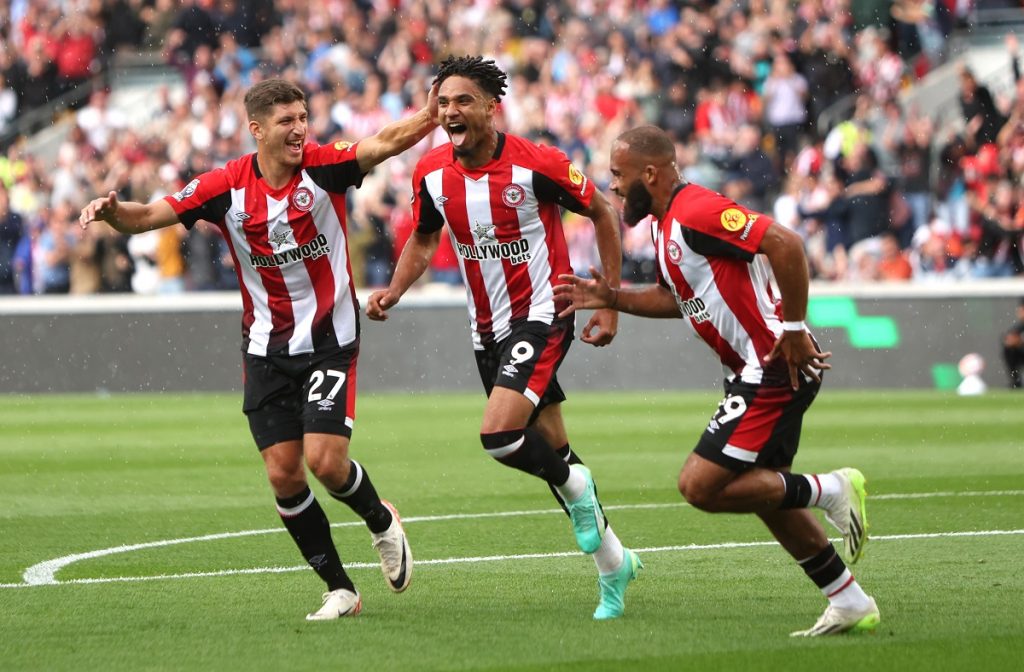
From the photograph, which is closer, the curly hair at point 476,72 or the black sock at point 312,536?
the black sock at point 312,536

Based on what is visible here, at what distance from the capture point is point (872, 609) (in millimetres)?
6203

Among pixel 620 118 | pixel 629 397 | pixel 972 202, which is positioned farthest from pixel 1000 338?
pixel 620 118

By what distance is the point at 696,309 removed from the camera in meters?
6.45

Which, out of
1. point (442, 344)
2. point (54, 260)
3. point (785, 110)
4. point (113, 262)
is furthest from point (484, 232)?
point (54, 260)

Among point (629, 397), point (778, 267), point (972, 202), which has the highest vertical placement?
point (778, 267)

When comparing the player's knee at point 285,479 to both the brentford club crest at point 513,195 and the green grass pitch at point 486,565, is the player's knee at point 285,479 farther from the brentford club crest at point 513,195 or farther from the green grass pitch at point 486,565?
the brentford club crest at point 513,195

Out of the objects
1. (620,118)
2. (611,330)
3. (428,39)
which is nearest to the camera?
(611,330)

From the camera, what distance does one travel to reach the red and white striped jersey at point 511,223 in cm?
746

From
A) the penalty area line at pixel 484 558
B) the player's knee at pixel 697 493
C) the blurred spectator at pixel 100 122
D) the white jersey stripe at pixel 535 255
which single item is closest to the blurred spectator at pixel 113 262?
the blurred spectator at pixel 100 122

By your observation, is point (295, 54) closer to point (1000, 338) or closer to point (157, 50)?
point (157, 50)

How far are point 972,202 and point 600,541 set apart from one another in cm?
1482

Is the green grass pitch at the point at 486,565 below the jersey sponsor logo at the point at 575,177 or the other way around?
below

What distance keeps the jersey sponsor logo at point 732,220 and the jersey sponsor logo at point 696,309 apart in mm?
349

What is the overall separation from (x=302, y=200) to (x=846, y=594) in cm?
274
